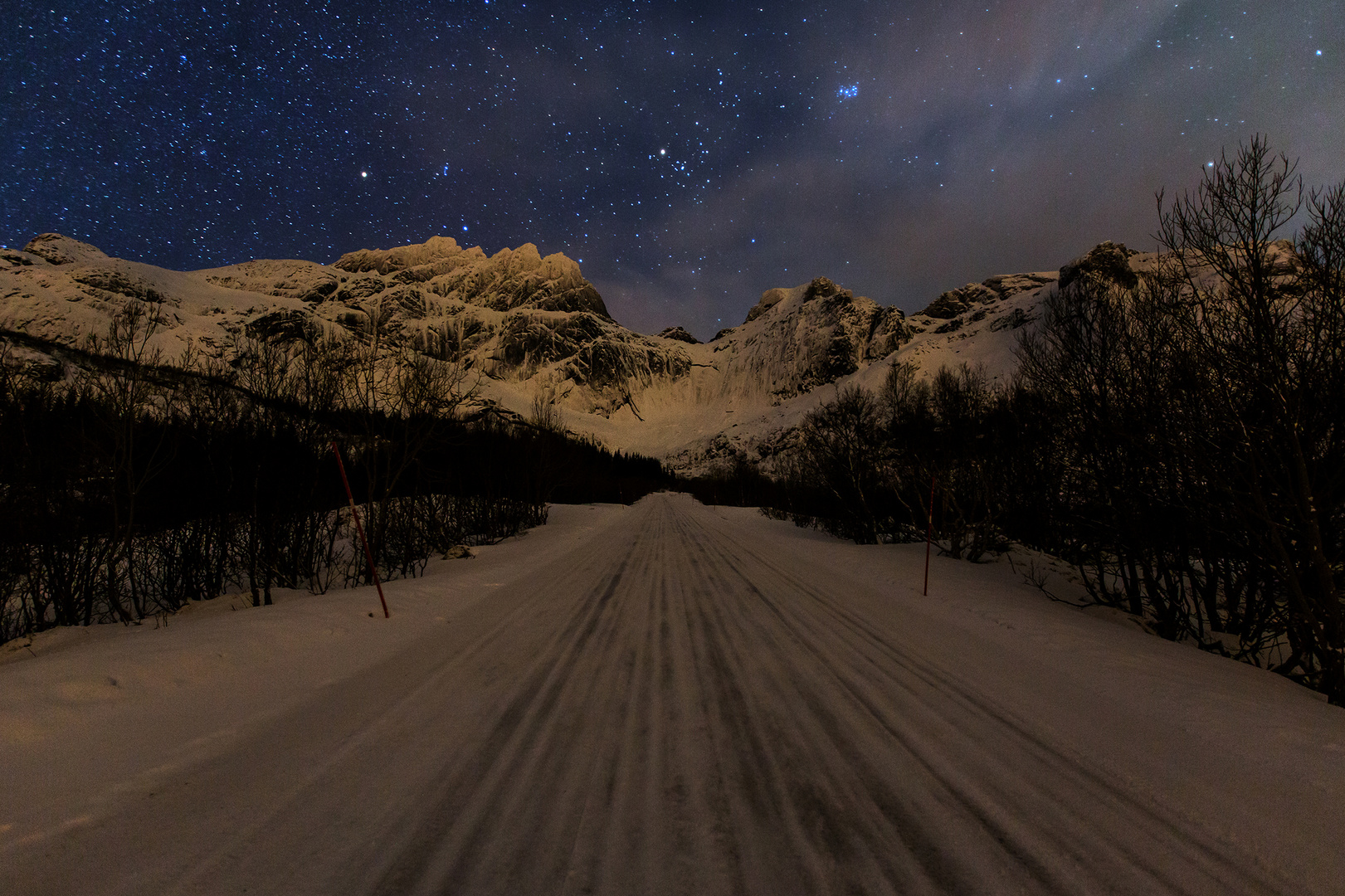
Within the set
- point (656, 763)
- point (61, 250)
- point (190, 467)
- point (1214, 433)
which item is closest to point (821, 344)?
point (1214, 433)

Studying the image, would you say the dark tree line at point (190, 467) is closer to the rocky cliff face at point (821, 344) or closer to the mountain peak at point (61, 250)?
the rocky cliff face at point (821, 344)

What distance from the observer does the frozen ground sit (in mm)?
2107

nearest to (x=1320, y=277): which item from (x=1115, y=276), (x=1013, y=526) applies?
(x=1115, y=276)

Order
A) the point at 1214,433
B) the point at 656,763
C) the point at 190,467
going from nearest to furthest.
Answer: the point at 656,763 < the point at 1214,433 < the point at 190,467

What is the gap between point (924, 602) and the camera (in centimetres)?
740

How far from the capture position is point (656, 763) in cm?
289

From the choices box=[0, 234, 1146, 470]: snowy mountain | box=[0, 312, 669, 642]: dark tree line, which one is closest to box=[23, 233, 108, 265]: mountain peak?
box=[0, 234, 1146, 470]: snowy mountain

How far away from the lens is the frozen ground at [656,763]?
2.11 metres

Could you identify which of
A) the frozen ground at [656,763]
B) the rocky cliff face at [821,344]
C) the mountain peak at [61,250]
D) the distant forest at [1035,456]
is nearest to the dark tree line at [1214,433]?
the distant forest at [1035,456]

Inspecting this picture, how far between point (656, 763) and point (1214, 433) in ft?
23.0

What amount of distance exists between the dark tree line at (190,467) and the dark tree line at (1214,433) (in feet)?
39.8

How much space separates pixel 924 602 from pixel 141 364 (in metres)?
12.9

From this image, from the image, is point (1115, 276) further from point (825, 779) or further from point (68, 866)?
point (68, 866)

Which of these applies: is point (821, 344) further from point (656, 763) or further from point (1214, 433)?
point (656, 763)
